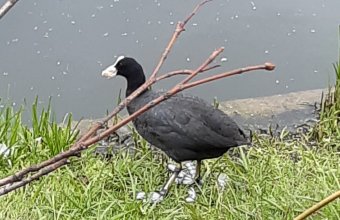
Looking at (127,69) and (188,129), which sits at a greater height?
(127,69)

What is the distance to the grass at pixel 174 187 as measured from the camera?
263 cm

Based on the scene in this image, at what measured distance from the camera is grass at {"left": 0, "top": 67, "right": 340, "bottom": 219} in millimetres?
2627

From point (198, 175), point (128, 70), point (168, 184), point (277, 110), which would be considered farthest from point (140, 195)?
point (277, 110)

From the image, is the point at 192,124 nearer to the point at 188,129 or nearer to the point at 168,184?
the point at 188,129

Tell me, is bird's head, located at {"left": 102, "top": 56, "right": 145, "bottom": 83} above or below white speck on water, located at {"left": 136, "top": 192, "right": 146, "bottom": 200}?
above

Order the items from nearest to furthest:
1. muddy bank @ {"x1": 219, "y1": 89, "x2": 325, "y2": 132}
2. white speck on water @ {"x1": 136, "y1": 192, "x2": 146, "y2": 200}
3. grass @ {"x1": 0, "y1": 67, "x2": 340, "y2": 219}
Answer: grass @ {"x1": 0, "y1": 67, "x2": 340, "y2": 219}, white speck on water @ {"x1": 136, "y1": 192, "x2": 146, "y2": 200}, muddy bank @ {"x1": 219, "y1": 89, "x2": 325, "y2": 132}

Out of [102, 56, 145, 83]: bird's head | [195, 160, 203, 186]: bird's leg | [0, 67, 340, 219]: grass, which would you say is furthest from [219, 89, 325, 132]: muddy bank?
[102, 56, 145, 83]: bird's head

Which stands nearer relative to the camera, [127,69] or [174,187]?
[174,187]

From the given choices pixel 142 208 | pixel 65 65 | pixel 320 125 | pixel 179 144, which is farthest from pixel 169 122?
pixel 65 65

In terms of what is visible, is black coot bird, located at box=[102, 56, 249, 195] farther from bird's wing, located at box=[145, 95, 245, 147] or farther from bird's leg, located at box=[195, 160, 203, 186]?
bird's leg, located at box=[195, 160, 203, 186]

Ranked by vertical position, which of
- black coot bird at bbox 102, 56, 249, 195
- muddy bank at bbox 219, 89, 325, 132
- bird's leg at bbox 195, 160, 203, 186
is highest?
black coot bird at bbox 102, 56, 249, 195

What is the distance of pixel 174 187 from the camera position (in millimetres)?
2848

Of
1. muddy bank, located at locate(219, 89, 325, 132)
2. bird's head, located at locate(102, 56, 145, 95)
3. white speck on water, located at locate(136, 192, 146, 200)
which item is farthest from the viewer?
muddy bank, located at locate(219, 89, 325, 132)

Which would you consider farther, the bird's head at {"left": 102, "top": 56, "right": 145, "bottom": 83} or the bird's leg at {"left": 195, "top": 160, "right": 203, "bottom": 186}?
the bird's head at {"left": 102, "top": 56, "right": 145, "bottom": 83}
